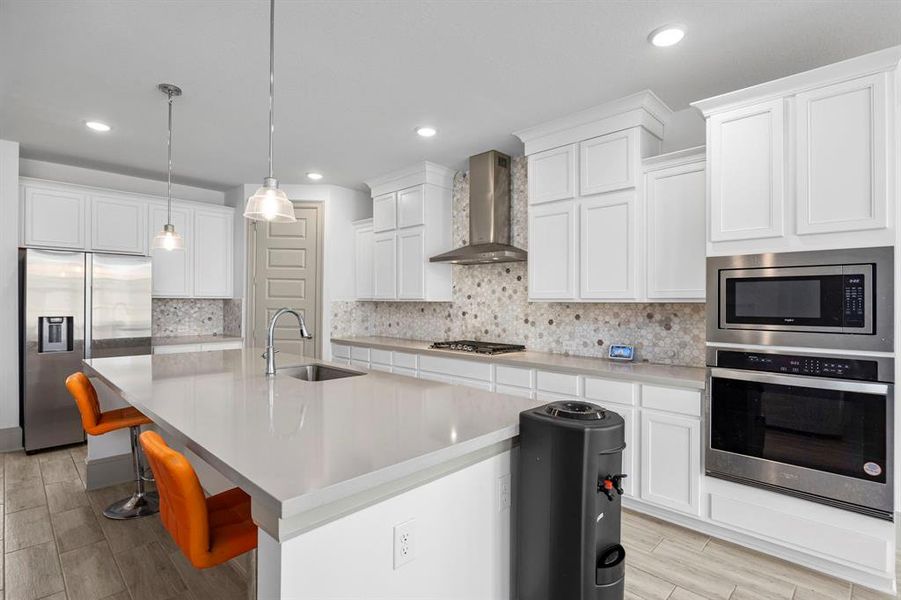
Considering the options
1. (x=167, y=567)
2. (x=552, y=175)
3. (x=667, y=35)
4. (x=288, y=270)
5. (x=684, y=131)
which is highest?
(x=667, y=35)

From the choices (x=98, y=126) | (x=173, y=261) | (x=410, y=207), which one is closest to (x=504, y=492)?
(x=410, y=207)

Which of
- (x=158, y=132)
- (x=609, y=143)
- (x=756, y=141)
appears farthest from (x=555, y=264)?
(x=158, y=132)

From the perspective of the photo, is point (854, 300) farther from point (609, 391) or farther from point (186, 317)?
point (186, 317)

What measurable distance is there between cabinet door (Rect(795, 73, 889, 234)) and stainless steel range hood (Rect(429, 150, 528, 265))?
1971 mm

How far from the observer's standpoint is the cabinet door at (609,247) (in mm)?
3000

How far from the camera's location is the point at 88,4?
81.6 inches

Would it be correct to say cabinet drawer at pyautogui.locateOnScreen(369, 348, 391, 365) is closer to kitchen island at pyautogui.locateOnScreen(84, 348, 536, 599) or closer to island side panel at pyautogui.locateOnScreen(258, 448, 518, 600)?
kitchen island at pyautogui.locateOnScreen(84, 348, 536, 599)

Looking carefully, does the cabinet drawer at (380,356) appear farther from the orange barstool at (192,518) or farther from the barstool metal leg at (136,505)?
the orange barstool at (192,518)

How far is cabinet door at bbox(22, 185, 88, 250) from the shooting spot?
4070mm

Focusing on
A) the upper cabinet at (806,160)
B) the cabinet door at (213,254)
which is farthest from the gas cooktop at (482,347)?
the cabinet door at (213,254)

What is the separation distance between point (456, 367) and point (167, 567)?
2.25 metres

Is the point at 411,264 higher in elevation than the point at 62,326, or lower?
higher

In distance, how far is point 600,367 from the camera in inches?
117

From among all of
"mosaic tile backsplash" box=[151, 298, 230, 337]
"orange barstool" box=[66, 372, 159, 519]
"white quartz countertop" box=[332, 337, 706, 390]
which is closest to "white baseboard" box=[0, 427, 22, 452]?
"mosaic tile backsplash" box=[151, 298, 230, 337]
